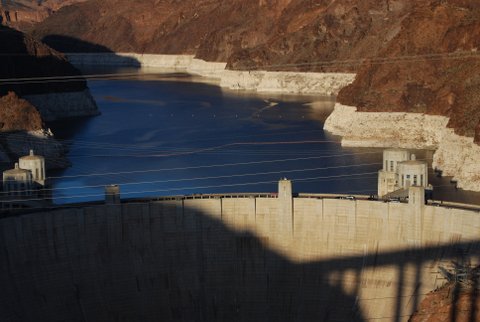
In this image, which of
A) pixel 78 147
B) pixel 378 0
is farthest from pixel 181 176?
pixel 378 0

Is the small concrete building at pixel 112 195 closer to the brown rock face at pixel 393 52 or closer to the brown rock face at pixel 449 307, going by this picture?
the brown rock face at pixel 449 307

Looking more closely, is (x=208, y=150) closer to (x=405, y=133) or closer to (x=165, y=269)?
(x=405, y=133)

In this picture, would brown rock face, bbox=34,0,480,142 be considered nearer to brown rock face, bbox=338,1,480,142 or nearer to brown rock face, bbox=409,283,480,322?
brown rock face, bbox=338,1,480,142

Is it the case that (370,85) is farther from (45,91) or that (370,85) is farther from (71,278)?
(71,278)

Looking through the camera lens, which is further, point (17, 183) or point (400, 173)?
point (400, 173)

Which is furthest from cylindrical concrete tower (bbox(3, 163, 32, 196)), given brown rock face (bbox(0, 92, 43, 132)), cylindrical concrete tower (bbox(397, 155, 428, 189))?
brown rock face (bbox(0, 92, 43, 132))

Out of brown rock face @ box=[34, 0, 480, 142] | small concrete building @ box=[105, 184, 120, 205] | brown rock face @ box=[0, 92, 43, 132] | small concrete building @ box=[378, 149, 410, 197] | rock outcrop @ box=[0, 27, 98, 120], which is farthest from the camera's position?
rock outcrop @ box=[0, 27, 98, 120]

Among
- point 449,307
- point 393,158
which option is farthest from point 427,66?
point 449,307
